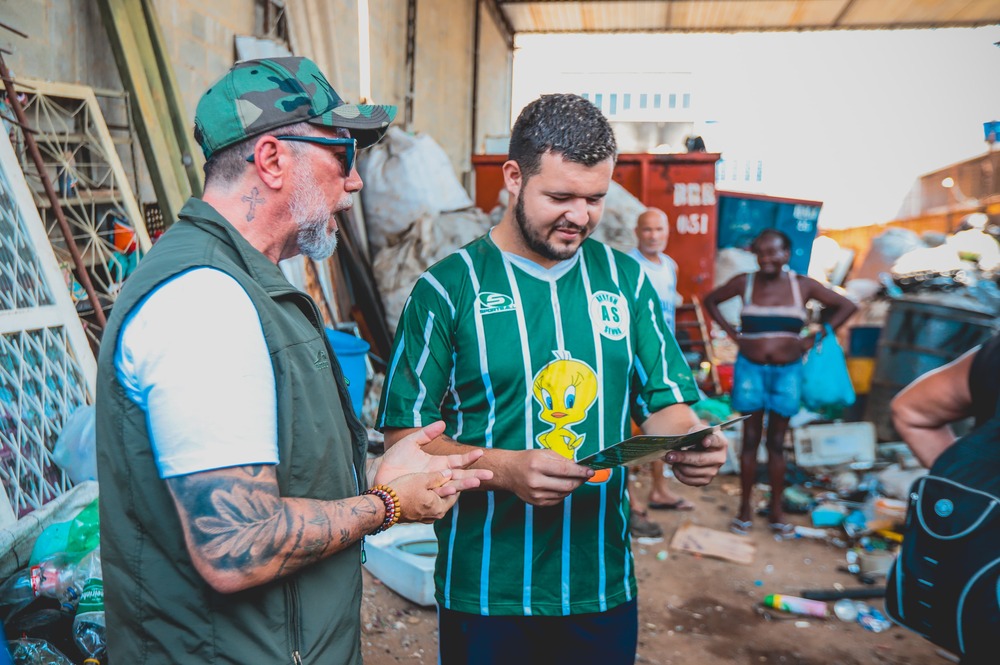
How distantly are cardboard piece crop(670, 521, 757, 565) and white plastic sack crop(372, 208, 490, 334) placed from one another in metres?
3.32

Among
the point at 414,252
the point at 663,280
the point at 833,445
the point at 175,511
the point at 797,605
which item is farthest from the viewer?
the point at 414,252

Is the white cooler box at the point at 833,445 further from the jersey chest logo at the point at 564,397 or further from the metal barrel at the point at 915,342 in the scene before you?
the jersey chest logo at the point at 564,397

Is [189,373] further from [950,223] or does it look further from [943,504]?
[950,223]

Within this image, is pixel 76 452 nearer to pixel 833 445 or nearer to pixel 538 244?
pixel 538 244

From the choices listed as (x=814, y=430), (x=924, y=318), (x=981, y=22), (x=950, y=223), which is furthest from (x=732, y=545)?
(x=981, y=22)

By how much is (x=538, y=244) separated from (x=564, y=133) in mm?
293

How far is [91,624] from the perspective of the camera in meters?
2.12

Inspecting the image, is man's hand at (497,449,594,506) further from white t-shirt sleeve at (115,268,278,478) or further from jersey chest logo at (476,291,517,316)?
white t-shirt sleeve at (115,268,278,478)

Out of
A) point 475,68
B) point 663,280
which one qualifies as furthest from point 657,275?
point 475,68

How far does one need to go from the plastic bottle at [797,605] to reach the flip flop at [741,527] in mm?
1021

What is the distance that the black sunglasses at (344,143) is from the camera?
134 centimetres

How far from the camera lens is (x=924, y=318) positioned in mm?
6625

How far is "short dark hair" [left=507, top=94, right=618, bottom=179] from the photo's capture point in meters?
1.83

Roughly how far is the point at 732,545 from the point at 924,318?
3.28m
